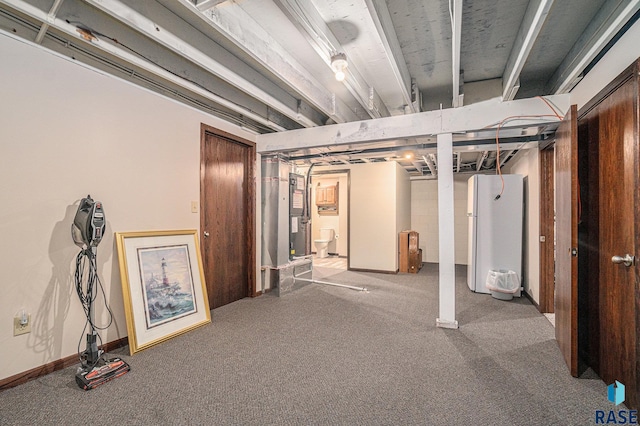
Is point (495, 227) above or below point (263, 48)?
below

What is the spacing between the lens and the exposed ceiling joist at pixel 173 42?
1.81 meters

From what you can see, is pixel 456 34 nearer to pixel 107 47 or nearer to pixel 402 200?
pixel 107 47

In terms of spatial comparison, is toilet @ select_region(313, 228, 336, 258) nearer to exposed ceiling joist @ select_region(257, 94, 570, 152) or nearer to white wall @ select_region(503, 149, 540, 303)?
exposed ceiling joist @ select_region(257, 94, 570, 152)

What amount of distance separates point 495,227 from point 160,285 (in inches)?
180

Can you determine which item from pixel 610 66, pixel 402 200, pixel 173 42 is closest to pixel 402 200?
pixel 402 200

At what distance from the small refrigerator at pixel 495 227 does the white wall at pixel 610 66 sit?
6.57 feet

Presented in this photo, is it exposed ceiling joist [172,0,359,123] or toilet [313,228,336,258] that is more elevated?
exposed ceiling joist [172,0,359,123]

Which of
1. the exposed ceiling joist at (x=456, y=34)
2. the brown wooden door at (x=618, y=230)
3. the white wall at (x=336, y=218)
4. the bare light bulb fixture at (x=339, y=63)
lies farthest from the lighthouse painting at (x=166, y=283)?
the white wall at (x=336, y=218)

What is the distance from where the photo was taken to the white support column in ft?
10.4

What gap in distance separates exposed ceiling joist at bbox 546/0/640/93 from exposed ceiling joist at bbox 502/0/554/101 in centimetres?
40

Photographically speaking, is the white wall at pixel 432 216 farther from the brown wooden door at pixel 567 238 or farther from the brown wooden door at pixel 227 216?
the brown wooden door at pixel 227 216

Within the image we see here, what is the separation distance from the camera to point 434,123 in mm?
3232

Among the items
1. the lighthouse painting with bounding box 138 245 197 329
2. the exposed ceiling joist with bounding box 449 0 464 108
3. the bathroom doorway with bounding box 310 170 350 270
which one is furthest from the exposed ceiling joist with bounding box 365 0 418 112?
the bathroom doorway with bounding box 310 170 350 270

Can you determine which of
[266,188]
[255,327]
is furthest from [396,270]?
[255,327]
